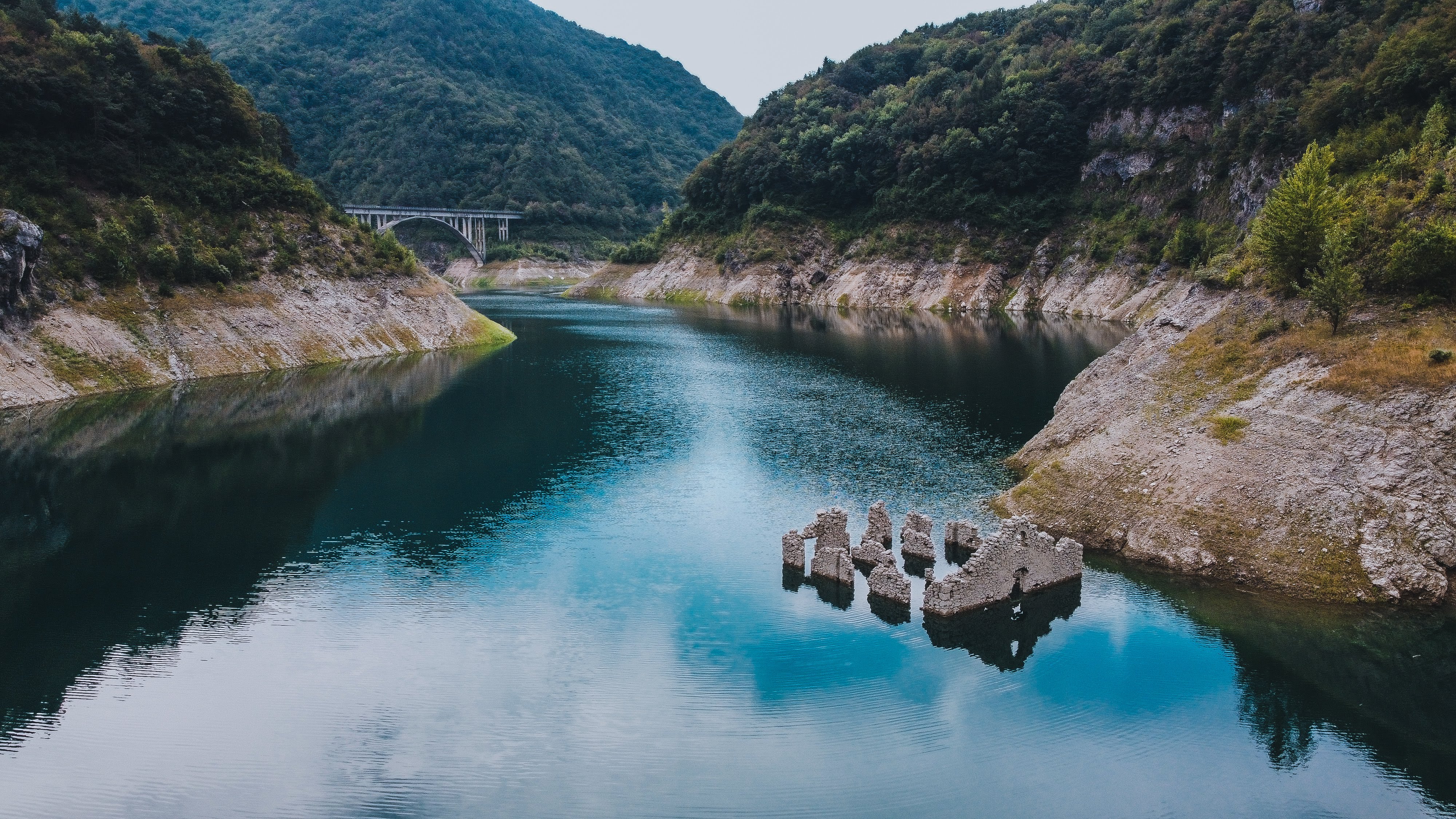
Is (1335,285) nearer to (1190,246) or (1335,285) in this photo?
(1335,285)

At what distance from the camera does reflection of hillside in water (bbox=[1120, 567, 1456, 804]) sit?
23.0 meters

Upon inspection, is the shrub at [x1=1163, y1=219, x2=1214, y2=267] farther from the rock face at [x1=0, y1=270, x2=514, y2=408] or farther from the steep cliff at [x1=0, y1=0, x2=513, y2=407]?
the steep cliff at [x1=0, y1=0, x2=513, y2=407]

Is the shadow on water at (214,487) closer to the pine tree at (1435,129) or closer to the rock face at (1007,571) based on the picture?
the rock face at (1007,571)

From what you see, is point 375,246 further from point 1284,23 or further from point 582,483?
point 1284,23

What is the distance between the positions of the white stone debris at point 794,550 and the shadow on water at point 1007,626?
546cm

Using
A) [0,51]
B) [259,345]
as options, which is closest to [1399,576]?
[259,345]

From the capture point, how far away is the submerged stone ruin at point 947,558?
98.6 feet

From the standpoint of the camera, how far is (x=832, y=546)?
33844 mm

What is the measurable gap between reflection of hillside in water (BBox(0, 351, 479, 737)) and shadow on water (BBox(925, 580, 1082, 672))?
75.4ft

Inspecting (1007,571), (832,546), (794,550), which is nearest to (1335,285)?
(1007,571)

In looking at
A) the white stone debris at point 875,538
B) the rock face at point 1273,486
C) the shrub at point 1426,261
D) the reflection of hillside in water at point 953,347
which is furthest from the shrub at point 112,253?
the shrub at point 1426,261

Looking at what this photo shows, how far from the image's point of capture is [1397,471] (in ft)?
101

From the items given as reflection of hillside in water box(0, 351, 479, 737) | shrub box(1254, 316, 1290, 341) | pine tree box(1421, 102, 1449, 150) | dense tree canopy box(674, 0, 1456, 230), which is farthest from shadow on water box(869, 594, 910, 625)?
dense tree canopy box(674, 0, 1456, 230)

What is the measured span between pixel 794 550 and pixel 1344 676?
55.2ft
